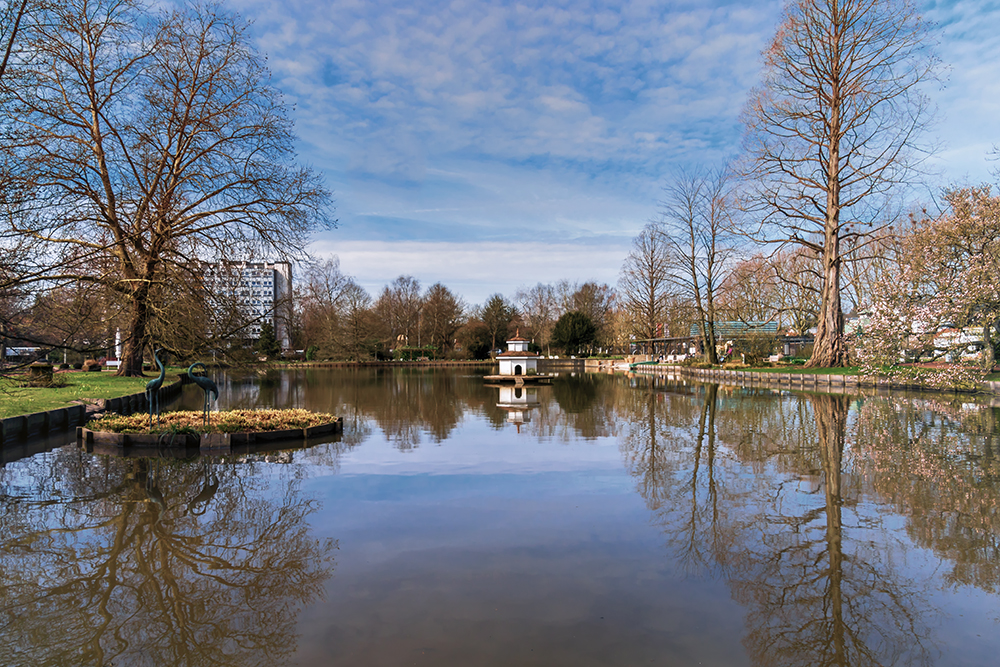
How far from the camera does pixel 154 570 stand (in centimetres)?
439

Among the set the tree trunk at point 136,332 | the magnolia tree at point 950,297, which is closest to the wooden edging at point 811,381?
the magnolia tree at point 950,297

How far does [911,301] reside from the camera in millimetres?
19469

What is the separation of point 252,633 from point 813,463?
25.3 feet

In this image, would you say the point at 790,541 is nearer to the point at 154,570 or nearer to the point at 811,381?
the point at 154,570

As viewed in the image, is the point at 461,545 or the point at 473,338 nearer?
the point at 461,545

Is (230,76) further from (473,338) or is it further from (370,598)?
(473,338)

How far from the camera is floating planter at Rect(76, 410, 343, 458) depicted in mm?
9562

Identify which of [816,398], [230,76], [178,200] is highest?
[230,76]

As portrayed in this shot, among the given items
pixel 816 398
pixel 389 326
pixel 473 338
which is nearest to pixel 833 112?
pixel 816 398

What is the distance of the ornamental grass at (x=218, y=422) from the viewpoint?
393 inches

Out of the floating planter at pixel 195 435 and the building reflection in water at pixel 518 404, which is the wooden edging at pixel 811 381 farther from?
the floating planter at pixel 195 435

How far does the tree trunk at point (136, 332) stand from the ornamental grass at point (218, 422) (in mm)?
1448

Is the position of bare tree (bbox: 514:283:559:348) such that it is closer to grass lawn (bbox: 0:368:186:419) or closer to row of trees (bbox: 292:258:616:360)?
row of trees (bbox: 292:258:616:360)

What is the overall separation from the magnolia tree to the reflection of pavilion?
11146 mm
